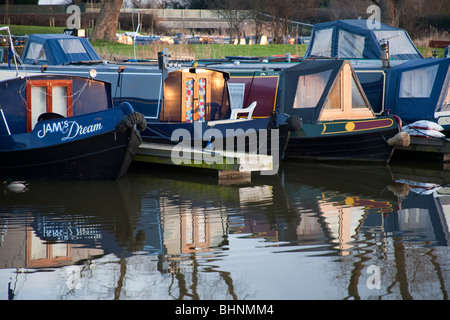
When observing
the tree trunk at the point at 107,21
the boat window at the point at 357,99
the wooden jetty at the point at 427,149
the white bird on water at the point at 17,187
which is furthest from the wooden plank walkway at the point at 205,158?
the tree trunk at the point at 107,21

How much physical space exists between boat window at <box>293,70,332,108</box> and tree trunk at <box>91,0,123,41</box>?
53.9ft

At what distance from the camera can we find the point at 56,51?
1479cm

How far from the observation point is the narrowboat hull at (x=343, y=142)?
41.4 feet

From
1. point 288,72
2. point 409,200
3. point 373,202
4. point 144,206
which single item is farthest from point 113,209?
point 288,72

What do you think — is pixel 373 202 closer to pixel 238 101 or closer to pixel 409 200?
pixel 409 200

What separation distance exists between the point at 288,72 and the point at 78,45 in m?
5.32

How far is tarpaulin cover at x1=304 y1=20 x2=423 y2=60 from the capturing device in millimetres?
17125

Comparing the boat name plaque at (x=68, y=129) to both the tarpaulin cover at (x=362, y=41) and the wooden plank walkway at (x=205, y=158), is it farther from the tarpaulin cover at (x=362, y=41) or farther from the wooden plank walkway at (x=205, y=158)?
the tarpaulin cover at (x=362, y=41)

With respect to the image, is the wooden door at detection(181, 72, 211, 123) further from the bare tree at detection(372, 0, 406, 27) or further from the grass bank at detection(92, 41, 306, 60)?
the bare tree at detection(372, 0, 406, 27)

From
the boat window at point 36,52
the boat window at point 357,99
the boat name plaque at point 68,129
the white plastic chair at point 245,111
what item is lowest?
the boat name plaque at point 68,129

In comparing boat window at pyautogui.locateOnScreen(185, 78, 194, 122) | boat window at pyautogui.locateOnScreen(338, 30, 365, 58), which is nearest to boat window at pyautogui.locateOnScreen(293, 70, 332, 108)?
boat window at pyautogui.locateOnScreen(185, 78, 194, 122)

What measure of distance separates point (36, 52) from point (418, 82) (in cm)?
879

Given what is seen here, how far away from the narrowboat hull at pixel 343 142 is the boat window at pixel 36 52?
6253 mm

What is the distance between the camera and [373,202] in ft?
31.1
